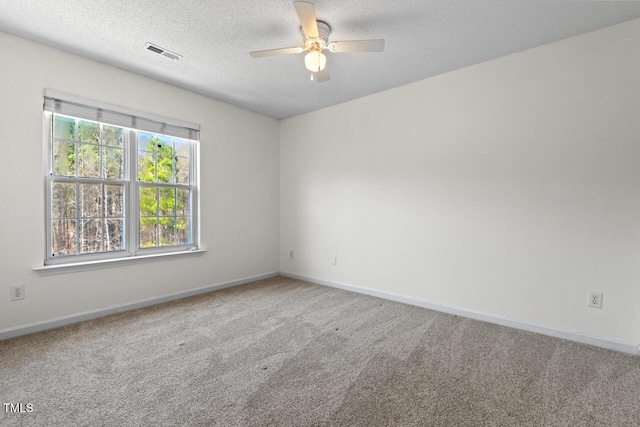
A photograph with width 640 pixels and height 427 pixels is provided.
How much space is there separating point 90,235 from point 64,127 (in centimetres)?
108

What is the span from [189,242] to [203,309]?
0.98 metres

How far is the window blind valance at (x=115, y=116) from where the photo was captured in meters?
2.67

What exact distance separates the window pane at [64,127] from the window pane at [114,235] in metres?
0.90

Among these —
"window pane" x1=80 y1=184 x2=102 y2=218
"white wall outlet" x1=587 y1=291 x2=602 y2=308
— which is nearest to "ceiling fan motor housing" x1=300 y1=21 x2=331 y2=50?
"window pane" x1=80 y1=184 x2=102 y2=218

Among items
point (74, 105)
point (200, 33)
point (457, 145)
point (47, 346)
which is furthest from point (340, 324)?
point (74, 105)

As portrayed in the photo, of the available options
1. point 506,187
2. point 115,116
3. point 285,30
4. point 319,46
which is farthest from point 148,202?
point 506,187

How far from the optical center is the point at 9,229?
245 cm

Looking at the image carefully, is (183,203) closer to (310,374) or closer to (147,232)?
(147,232)

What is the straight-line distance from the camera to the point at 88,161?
2932 mm

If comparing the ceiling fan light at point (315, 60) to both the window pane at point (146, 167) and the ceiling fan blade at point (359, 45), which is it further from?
the window pane at point (146, 167)

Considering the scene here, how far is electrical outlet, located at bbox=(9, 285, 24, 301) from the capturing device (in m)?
2.46

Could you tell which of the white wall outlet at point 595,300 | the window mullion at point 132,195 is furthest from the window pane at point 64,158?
the white wall outlet at point 595,300

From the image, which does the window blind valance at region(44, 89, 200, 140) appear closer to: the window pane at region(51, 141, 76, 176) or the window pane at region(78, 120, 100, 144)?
the window pane at region(78, 120, 100, 144)

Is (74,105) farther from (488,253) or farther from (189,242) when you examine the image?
(488,253)
